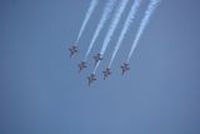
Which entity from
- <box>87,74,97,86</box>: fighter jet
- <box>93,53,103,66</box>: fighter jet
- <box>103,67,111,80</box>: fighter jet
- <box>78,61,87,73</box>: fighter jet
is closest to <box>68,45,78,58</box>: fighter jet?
<box>78,61,87,73</box>: fighter jet

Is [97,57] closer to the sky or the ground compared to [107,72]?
closer to the sky

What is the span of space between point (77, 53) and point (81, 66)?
51cm

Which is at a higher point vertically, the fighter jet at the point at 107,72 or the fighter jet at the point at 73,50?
the fighter jet at the point at 73,50

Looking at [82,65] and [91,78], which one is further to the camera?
[91,78]

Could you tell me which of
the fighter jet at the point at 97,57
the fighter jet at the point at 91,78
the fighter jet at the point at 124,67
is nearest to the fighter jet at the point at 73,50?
the fighter jet at the point at 97,57

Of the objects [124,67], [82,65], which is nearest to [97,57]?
[82,65]

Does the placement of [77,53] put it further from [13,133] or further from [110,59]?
[13,133]

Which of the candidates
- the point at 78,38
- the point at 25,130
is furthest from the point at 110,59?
the point at 25,130

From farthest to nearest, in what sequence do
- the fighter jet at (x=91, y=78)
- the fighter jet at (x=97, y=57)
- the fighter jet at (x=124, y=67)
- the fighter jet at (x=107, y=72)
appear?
the fighter jet at (x=91, y=78), the fighter jet at (x=107, y=72), the fighter jet at (x=124, y=67), the fighter jet at (x=97, y=57)

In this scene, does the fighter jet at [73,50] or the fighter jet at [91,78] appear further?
the fighter jet at [91,78]

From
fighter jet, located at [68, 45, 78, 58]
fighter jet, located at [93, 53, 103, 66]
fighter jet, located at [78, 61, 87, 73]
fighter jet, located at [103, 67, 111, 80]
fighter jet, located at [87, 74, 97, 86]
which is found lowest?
fighter jet, located at [87, 74, 97, 86]

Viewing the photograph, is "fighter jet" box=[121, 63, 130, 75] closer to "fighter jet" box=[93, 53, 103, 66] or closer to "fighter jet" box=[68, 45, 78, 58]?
"fighter jet" box=[93, 53, 103, 66]

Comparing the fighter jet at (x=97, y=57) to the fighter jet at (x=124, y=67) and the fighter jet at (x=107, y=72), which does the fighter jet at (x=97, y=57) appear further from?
the fighter jet at (x=124, y=67)

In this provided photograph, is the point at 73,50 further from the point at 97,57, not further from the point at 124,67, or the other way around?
the point at 124,67
